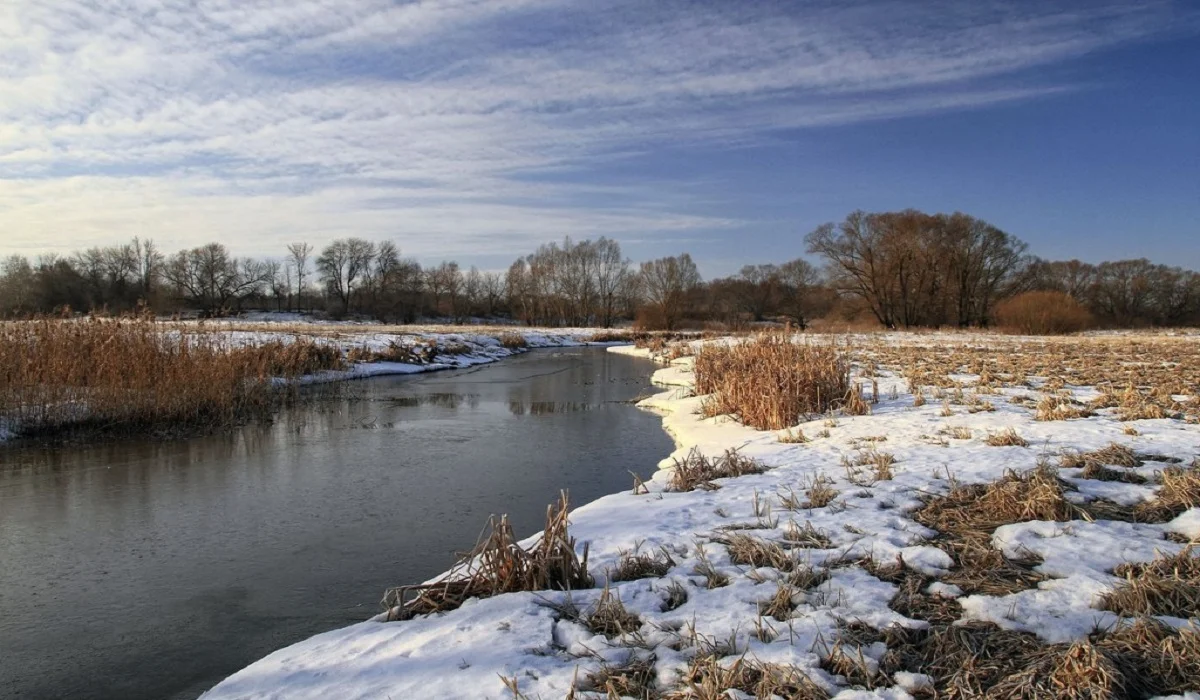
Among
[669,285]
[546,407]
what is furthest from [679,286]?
[546,407]

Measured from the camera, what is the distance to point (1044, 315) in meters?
35.4

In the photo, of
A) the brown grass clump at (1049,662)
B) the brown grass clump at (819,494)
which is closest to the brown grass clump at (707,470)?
the brown grass clump at (819,494)

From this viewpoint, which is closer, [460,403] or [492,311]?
[460,403]

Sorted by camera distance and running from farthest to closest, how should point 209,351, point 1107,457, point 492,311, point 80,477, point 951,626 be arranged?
point 492,311
point 209,351
point 80,477
point 1107,457
point 951,626

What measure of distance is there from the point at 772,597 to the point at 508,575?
4.13 feet

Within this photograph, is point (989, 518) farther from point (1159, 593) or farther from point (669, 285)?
point (669, 285)

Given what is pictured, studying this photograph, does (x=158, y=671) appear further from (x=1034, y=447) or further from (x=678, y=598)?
(x=1034, y=447)

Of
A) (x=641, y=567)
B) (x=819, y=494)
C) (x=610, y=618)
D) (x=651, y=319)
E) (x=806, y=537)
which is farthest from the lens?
(x=651, y=319)

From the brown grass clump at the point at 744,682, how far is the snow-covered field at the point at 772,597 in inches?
0.4

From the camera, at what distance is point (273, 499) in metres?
5.86

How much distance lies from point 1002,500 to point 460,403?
10012 mm

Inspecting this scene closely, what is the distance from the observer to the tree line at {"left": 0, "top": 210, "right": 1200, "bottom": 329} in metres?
45.3

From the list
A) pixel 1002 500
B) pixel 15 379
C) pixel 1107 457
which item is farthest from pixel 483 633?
pixel 15 379

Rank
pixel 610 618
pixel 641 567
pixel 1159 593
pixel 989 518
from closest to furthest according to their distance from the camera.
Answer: pixel 1159 593, pixel 610 618, pixel 641 567, pixel 989 518
